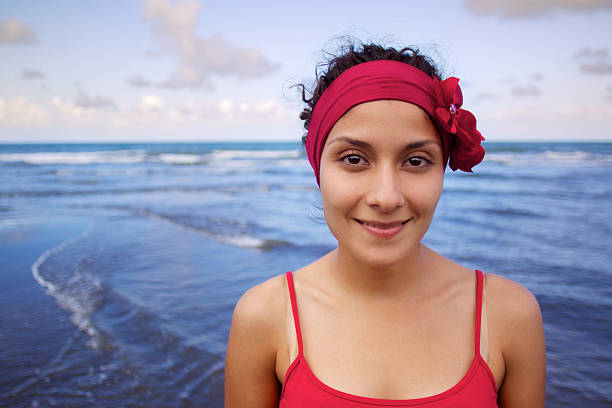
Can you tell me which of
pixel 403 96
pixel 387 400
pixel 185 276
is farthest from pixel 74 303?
pixel 403 96

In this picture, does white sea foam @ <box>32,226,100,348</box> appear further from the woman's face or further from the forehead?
the forehead

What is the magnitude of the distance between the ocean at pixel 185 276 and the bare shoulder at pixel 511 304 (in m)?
2.12

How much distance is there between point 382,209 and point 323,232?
7253 mm

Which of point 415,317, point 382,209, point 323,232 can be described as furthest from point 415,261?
point 323,232

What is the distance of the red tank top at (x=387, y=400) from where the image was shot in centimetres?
153

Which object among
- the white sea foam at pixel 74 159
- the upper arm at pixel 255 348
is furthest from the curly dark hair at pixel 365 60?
the white sea foam at pixel 74 159

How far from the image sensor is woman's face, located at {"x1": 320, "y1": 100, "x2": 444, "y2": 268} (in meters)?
1.50

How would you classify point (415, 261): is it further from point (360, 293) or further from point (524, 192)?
point (524, 192)

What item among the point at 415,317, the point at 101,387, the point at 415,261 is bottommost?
the point at 101,387

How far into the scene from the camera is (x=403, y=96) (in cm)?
151

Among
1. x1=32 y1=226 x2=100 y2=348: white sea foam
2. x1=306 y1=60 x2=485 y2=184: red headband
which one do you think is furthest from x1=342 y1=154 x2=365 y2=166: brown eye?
x1=32 y1=226 x2=100 y2=348: white sea foam

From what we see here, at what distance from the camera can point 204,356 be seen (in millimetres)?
4000

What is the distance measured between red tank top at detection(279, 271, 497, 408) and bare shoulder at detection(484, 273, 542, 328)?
0.06 metres

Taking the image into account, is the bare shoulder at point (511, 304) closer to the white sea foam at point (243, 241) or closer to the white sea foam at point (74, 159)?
the white sea foam at point (243, 241)
